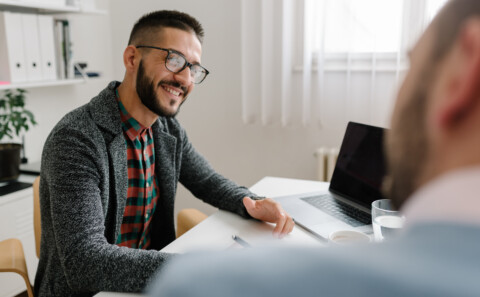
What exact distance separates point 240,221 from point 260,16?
1.37 metres

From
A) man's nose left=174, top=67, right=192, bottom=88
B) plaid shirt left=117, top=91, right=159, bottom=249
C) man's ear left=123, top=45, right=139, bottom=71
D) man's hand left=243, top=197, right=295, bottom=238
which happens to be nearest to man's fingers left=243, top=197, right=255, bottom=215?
man's hand left=243, top=197, right=295, bottom=238

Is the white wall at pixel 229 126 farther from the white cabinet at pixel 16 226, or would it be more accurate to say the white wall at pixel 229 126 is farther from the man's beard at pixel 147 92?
the man's beard at pixel 147 92

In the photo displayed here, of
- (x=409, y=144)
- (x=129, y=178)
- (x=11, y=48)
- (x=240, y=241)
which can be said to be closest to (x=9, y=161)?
(x=11, y=48)

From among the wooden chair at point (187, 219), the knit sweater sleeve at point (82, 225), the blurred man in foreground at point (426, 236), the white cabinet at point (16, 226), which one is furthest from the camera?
the white cabinet at point (16, 226)

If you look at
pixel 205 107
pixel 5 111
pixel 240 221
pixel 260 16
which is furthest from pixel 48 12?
pixel 240 221

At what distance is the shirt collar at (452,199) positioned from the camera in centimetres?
21

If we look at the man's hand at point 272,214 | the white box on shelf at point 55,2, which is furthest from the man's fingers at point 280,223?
the white box on shelf at point 55,2

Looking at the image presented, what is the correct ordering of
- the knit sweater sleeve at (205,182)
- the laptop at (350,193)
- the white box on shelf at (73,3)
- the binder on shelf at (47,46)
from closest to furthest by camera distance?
the laptop at (350,193) < the knit sweater sleeve at (205,182) < the binder on shelf at (47,46) < the white box on shelf at (73,3)

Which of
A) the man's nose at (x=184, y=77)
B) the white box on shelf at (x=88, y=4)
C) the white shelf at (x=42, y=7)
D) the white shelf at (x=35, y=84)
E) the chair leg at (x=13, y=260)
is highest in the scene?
the white box on shelf at (x=88, y=4)

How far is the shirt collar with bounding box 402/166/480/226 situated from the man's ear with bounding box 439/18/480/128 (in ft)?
0.10

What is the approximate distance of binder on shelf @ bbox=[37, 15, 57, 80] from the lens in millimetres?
2137

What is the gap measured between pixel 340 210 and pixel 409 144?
1078 millimetres

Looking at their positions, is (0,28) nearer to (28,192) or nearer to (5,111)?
(5,111)

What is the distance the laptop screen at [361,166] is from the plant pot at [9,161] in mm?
1515
